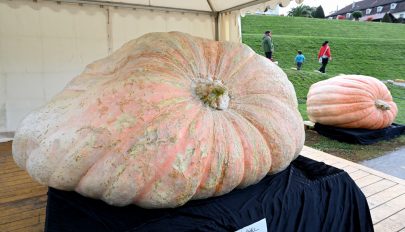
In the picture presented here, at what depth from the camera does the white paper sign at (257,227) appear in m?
1.11

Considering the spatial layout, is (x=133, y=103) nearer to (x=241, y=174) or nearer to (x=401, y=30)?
(x=241, y=174)

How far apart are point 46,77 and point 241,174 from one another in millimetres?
3168

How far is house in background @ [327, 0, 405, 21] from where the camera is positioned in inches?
1703

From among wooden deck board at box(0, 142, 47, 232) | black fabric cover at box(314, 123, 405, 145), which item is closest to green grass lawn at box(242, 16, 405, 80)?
black fabric cover at box(314, 123, 405, 145)

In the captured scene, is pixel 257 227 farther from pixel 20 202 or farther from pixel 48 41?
pixel 48 41

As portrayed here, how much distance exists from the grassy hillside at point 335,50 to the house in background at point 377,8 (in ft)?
82.2

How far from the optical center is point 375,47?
15.2 metres

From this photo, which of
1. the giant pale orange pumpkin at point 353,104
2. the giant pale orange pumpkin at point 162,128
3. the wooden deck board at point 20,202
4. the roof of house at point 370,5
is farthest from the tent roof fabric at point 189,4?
the roof of house at point 370,5

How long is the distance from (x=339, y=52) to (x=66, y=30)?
531 inches

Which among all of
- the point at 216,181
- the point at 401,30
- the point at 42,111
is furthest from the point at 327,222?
the point at 401,30

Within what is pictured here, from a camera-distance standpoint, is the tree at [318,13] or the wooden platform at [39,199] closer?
the wooden platform at [39,199]

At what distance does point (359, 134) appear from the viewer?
3.84m

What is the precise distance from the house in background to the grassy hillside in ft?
82.2

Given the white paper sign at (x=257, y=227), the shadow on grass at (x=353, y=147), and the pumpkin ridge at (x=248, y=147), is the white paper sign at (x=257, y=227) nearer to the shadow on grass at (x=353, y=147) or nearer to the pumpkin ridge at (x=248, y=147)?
the pumpkin ridge at (x=248, y=147)
